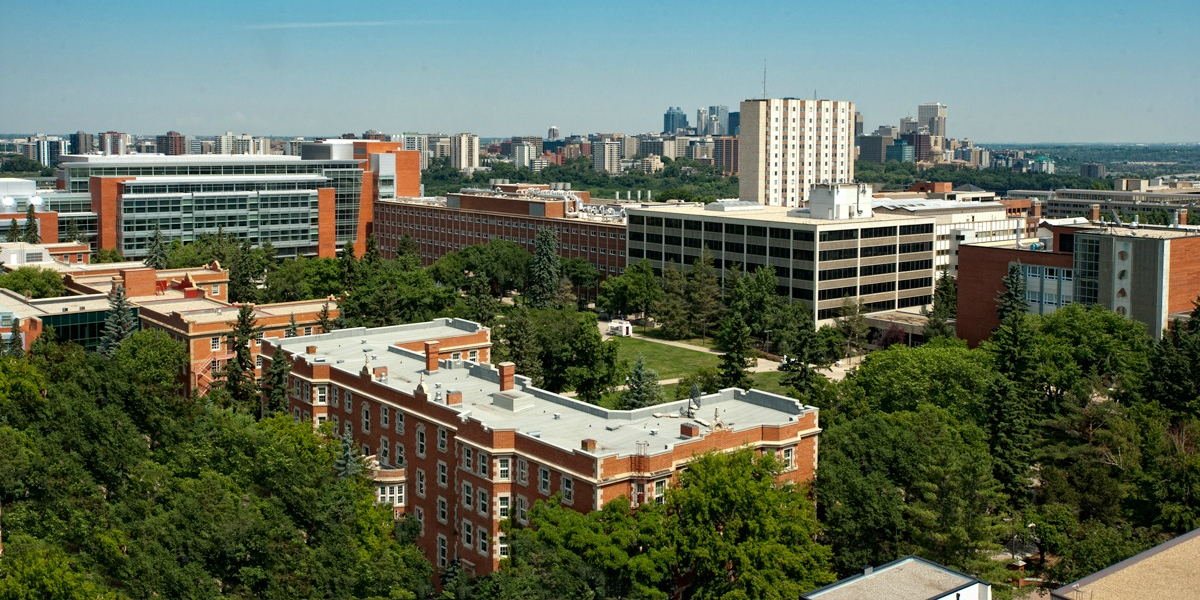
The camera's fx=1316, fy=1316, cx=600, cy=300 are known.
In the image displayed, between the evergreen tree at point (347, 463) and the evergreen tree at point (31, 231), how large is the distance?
7270 cm

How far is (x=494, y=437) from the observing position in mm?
45594

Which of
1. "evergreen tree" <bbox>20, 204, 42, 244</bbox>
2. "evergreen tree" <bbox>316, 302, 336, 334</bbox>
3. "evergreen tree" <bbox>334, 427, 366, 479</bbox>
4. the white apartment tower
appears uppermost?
the white apartment tower

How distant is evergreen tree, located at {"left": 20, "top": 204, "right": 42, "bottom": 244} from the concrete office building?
54013 millimetres

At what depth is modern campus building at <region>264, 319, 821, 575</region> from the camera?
43.5 m

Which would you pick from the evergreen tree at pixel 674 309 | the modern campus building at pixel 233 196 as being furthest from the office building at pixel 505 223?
the evergreen tree at pixel 674 309

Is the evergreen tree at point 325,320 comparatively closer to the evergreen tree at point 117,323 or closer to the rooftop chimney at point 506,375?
the evergreen tree at point 117,323

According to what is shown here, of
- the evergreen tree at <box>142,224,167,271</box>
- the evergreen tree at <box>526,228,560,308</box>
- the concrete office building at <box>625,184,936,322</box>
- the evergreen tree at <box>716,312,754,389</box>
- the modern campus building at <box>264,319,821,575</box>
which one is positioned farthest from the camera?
the evergreen tree at <box>142,224,167,271</box>

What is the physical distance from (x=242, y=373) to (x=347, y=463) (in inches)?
703

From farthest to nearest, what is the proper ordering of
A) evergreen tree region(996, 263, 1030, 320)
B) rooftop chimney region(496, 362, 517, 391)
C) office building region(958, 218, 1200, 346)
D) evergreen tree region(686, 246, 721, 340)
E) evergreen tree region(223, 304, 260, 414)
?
evergreen tree region(686, 246, 721, 340)
evergreen tree region(996, 263, 1030, 320)
office building region(958, 218, 1200, 346)
evergreen tree region(223, 304, 260, 414)
rooftop chimney region(496, 362, 517, 391)

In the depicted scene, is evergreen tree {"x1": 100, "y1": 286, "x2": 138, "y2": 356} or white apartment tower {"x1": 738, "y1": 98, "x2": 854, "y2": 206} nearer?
evergreen tree {"x1": 100, "y1": 286, "x2": 138, "y2": 356}

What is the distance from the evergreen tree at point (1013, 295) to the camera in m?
79.9

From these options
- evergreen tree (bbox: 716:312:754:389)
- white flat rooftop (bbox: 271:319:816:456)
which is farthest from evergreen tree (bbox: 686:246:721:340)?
white flat rooftop (bbox: 271:319:816:456)

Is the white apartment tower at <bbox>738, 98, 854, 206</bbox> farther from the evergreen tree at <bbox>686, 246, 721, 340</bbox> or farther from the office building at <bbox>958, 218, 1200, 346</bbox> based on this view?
the office building at <bbox>958, 218, 1200, 346</bbox>

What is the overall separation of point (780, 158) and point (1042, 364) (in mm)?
97525
